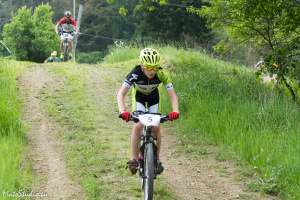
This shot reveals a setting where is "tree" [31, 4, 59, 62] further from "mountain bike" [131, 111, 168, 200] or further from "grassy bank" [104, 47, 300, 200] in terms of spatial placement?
"mountain bike" [131, 111, 168, 200]

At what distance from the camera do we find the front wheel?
595cm

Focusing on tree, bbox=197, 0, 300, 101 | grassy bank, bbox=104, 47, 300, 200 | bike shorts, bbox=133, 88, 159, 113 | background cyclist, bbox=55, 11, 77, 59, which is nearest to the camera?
bike shorts, bbox=133, 88, 159, 113

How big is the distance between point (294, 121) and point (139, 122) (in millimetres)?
3631

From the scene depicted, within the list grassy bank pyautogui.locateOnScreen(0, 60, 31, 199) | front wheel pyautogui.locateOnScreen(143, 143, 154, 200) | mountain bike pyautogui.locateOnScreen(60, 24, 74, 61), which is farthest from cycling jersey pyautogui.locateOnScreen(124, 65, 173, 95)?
mountain bike pyautogui.locateOnScreen(60, 24, 74, 61)

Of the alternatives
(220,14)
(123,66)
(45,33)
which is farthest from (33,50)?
(220,14)

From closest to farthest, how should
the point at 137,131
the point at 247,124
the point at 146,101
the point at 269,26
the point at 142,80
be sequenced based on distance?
the point at 137,131 < the point at 142,80 < the point at 146,101 < the point at 247,124 < the point at 269,26

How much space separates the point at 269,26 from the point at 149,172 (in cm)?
667

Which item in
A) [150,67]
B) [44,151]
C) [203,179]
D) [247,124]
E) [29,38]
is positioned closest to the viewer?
[150,67]

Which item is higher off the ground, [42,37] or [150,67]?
[42,37]

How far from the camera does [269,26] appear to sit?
38.0ft

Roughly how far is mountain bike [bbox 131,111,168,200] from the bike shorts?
405 millimetres

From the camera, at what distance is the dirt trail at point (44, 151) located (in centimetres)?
664

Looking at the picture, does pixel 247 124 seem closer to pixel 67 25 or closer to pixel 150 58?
pixel 150 58

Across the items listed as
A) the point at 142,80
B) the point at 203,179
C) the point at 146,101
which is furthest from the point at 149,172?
the point at 203,179
